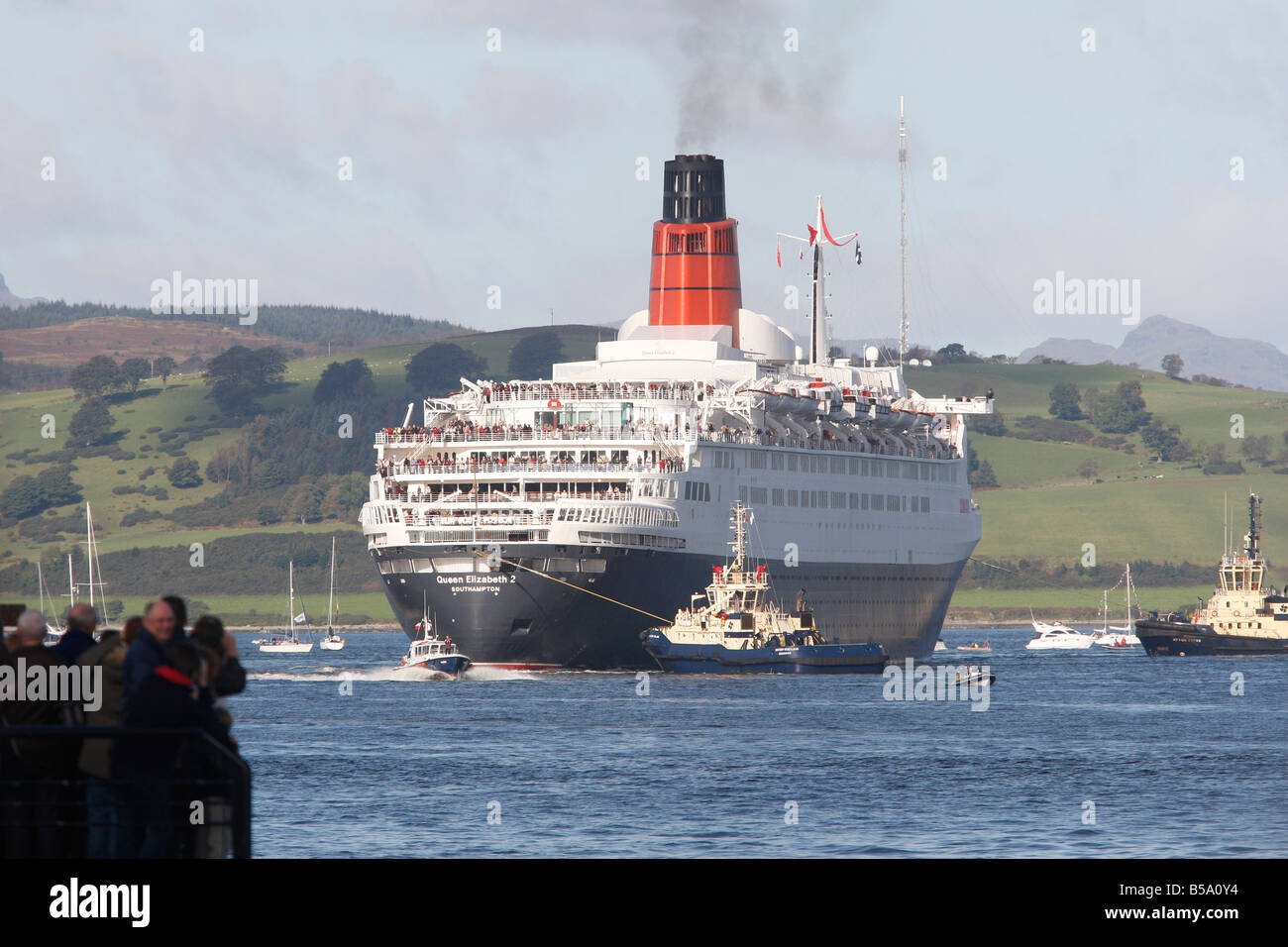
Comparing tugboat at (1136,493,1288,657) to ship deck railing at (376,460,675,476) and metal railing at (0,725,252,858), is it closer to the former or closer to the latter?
ship deck railing at (376,460,675,476)

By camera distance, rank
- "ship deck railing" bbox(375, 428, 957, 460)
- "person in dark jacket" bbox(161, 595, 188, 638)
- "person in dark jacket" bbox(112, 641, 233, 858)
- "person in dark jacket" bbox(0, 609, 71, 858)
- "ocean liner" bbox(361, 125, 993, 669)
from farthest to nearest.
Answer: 1. "ship deck railing" bbox(375, 428, 957, 460)
2. "ocean liner" bbox(361, 125, 993, 669)
3. "person in dark jacket" bbox(161, 595, 188, 638)
4. "person in dark jacket" bbox(0, 609, 71, 858)
5. "person in dark jacket" bbox(112, 641, 233, 858)

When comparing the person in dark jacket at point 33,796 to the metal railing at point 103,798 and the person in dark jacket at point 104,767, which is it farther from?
the person in dark jacket at point 104,767

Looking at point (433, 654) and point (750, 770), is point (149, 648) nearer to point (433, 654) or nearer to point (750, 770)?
point (750, 770)

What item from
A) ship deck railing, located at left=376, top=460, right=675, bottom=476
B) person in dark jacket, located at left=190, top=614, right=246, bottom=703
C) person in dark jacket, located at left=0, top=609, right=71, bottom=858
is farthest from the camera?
ship deck railing, located at left=376, top=460, right=675, bottom=476

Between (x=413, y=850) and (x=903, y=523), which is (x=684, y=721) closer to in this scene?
(x=413, y=850)

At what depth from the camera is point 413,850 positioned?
40219 mm

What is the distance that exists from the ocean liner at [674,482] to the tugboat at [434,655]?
0.68m

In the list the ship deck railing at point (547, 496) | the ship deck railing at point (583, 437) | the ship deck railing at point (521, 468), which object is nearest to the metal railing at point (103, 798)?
the ship deck railing at point (547, 496)

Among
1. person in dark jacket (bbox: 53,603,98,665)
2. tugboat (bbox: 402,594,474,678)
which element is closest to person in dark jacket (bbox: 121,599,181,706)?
person in dark jacket (bbox: 53,603,98,665)

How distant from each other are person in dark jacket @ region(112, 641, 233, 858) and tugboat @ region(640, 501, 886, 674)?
7097 centimetres

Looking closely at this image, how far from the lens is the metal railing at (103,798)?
18.6 m

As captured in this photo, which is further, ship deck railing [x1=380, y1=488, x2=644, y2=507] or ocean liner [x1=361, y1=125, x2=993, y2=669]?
ship deck railing [x1=380, y1=488, x2=644, y2=507]

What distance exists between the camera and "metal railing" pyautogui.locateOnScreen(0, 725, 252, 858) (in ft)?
61.0
